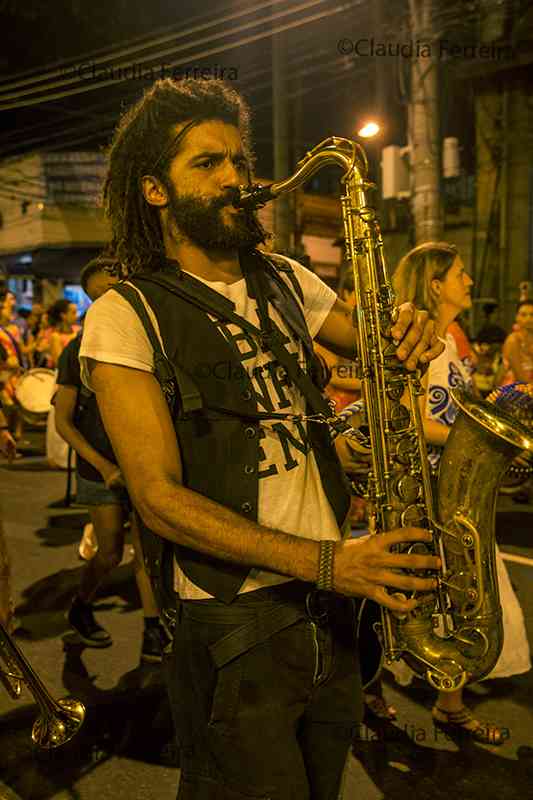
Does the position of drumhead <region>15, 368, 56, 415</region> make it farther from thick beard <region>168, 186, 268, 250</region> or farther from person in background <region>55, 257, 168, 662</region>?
thick beard <region>168, 186, 268, 250</region>

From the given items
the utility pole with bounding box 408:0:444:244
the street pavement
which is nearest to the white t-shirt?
the street pavement

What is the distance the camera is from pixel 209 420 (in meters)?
1.83

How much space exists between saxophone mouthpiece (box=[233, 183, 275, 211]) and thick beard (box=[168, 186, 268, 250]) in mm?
24

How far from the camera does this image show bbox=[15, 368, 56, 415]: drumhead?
11.4 meters

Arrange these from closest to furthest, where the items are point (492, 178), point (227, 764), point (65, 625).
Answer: point (227, 764) < point (65, 625) < point (492, 178)

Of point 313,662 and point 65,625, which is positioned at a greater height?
point 313,662

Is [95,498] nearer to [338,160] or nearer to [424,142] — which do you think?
[338,160]

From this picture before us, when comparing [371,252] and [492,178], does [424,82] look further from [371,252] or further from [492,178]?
[492,178]

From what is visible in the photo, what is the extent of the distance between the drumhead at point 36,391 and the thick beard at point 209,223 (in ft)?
32.4

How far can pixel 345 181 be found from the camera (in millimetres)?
2162

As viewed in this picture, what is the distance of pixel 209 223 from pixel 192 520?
0.75m

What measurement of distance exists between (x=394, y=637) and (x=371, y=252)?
3.38 ft

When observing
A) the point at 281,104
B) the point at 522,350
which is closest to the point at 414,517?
the point at 522,350

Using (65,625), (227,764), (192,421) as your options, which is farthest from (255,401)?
(65,625)
